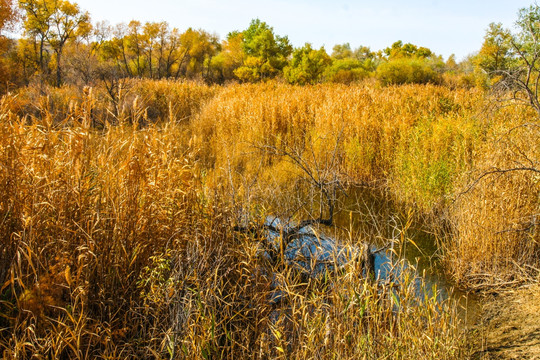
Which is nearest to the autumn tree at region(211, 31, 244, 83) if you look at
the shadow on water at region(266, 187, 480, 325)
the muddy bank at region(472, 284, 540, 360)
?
the shadow on water at region(266, 187, 480, 325)

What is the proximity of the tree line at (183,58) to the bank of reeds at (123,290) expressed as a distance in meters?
13.0

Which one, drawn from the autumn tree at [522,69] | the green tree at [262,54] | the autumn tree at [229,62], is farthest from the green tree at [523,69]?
the autumn tree at [229,62]

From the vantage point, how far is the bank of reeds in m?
2.25

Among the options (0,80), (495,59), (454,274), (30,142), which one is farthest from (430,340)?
(0,80)

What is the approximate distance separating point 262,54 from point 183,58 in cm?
1190

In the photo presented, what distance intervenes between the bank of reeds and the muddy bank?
368 mm

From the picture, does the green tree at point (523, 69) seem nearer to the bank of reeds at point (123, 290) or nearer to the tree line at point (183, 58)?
the bank of reeds at point (123, 290)

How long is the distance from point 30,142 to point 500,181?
3.90 m

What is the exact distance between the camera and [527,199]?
12.0 ft

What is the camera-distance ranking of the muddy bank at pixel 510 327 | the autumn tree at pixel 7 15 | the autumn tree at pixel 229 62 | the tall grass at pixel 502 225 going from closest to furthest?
Result: the muddy bank at pixel 510 327 < the tall grass at pixel 502 225 < the autumn tree at pixel 7 15 < the autumn tree at pixel 229 62

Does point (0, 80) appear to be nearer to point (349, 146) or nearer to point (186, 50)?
point (349, 146)

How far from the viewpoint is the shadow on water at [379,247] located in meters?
2.89

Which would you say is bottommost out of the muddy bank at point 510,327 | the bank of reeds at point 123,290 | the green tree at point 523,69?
the muddy bank at point 510,327

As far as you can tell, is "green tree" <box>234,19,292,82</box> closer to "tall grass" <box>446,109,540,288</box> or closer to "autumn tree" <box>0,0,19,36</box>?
"autumn tree" <box>0,0,19,36</box>
